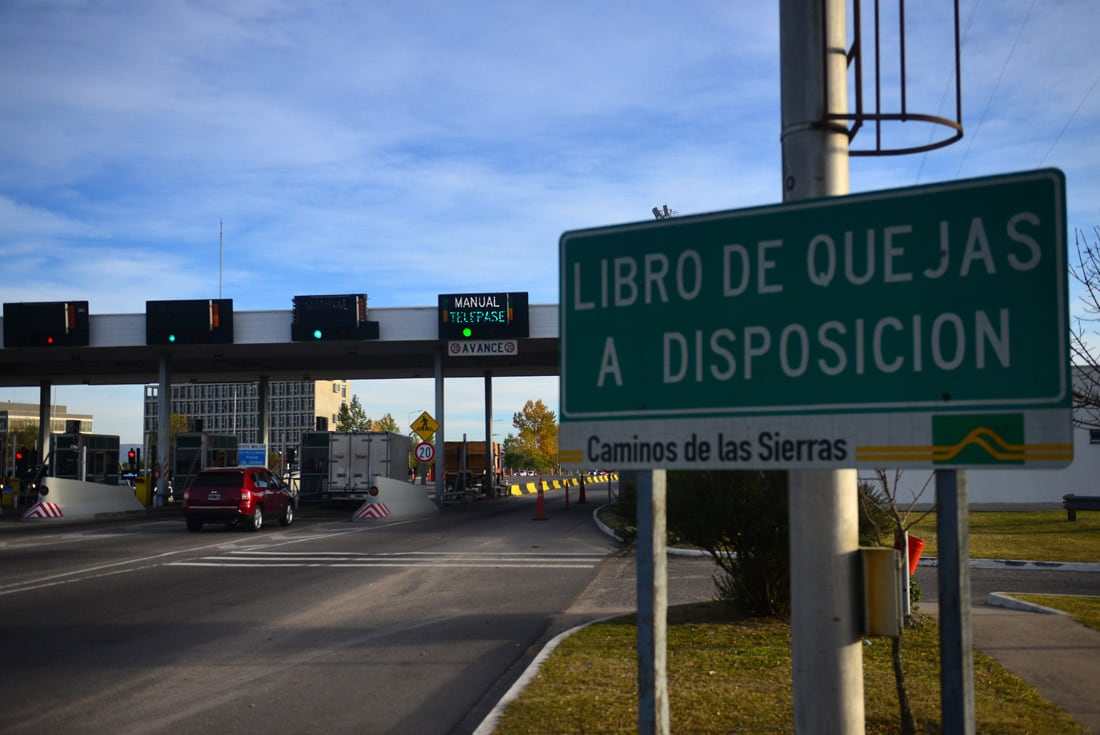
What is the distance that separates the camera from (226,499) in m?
26.7

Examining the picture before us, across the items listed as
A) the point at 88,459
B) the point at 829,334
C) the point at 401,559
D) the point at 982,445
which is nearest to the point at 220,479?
the point at 401,559

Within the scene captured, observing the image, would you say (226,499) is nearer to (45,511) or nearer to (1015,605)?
(45,511)

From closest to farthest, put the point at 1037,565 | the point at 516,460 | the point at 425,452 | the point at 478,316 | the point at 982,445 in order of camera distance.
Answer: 1. the point at 982,445
2. the point at 1037,565
3. the point at 425,452
4. the point at 478,316
5. the point at 516,460

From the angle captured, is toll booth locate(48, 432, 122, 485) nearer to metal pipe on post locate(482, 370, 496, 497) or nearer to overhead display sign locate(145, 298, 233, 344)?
overhead display sign locate(145, 298, 233, 344)

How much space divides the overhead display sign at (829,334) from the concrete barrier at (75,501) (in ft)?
108

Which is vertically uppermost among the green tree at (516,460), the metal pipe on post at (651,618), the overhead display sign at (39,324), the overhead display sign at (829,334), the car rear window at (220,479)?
the overhead display sign at (39,324)

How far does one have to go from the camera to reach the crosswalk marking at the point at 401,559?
1823cm

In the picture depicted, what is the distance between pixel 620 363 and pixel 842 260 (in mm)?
820

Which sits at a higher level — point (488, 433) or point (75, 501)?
point (488, 433)

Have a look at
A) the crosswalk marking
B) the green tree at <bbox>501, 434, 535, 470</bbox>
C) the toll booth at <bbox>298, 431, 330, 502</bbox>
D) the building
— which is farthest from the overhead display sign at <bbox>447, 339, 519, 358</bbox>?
the building

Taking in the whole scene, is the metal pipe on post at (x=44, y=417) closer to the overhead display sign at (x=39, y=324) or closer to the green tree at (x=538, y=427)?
the overhead display sign at (x=39, y=324)

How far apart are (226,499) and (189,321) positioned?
43.4 ft

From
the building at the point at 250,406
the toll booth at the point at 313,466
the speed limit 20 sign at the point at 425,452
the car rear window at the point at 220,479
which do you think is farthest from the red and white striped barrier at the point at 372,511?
the building at the point at 250,406

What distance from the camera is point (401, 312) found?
127ft
